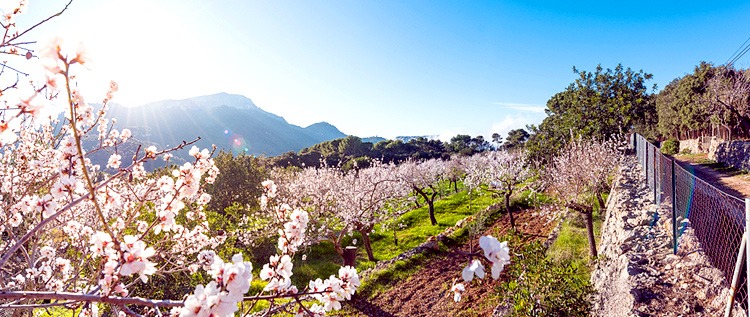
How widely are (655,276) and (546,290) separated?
146 cm

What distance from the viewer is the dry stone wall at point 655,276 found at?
3801 millimetres

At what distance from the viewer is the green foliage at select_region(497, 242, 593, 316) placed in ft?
17.3

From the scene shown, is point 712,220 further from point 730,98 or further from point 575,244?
point 730,98

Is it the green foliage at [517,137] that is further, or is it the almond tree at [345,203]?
the green foliage at [517,137]

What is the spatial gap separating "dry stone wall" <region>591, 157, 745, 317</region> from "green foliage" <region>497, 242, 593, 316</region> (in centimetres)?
26

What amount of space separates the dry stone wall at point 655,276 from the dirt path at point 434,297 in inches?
94.1

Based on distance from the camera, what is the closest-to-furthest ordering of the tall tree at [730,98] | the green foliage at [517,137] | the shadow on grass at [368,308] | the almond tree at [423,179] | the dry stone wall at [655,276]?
the dry stone wall at [655,276]
the shadow on grass at [368,308]
the almond tree at [423,179]
the tall tree at [730,98]
the green foliage at [517,137]

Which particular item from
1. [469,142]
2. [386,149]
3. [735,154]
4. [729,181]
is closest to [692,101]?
[735,154]

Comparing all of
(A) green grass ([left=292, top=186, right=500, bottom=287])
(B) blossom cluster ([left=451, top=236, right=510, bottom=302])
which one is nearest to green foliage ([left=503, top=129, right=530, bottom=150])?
(A) green grass ([left=292, top=186, right=500, bottom=287])

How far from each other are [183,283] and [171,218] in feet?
24.9

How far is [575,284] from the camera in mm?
5430

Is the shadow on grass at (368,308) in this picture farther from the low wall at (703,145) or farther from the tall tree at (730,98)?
the tall tree at (730,98)

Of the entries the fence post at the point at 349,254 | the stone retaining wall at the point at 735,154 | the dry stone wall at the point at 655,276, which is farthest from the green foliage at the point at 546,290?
the stone retaining wall at the point at 735,154

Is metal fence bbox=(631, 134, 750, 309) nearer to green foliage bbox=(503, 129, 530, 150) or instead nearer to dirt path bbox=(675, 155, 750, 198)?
dirt path bbox=(675, 155, 750, 198)
